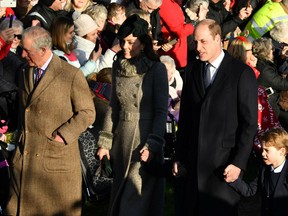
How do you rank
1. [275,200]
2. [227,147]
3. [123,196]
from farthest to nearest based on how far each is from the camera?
Result: [123,196] → [275,200] → [227,147]

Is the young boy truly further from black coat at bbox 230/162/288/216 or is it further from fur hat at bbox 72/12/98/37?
fur hat at bbox 72/12/98/37

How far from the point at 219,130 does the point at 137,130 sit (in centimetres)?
120

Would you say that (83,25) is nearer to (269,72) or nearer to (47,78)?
(269,72)

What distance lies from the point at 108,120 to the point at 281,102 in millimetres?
4689

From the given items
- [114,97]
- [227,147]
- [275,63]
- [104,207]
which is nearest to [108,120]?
[114,97]

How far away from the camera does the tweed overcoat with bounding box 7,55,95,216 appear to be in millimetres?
7301

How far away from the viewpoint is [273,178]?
7215mm

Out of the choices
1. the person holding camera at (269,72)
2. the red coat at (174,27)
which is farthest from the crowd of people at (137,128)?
the red coat at (174,27)

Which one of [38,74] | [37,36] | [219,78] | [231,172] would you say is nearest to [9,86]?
[38,74]

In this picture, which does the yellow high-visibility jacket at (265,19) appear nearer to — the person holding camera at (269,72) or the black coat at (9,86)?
the person holding camera at (269,72)

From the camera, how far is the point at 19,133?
7.51 m

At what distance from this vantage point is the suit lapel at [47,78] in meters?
7.29

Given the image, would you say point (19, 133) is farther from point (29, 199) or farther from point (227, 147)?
point (227, 147)

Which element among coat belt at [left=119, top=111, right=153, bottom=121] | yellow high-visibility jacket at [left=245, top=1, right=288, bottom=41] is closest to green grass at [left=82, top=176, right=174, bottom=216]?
coat belt at [left=119, top=111, right=153, bottom=121]
